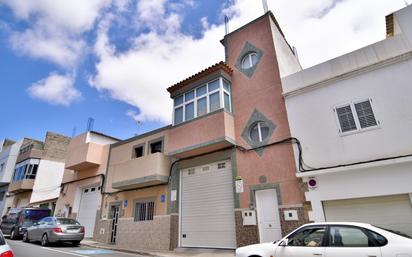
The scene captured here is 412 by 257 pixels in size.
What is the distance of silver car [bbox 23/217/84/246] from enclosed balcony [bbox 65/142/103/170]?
4957 millimetres

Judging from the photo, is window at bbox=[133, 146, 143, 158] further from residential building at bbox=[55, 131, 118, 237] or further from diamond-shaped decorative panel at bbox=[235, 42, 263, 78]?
diamond-shaped decorative panel at bbox=[235, 42, 263, 78]

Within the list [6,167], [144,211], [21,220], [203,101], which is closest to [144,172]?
[144,211]

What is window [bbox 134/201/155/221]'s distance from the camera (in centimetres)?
1333

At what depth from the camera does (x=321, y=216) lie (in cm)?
837

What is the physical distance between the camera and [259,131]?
1112 centimetres

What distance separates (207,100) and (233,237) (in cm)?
656

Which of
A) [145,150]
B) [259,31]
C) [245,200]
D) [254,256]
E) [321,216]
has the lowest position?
[254,256]

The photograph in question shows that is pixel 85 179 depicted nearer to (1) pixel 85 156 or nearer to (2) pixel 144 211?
(1) pixel 85 156

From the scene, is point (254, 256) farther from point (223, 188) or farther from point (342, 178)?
point (223, 188)

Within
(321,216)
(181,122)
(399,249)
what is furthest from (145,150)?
(399,249)

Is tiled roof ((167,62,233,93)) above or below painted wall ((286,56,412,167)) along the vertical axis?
above

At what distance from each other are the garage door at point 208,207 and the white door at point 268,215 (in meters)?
1.36

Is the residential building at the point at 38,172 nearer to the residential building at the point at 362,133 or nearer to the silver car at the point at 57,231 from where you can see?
the silver car at the point at 57,231

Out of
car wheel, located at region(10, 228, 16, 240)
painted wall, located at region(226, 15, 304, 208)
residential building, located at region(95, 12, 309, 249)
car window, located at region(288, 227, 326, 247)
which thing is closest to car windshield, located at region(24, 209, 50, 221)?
car wheel, located at region(10, 228, 16, 240)
